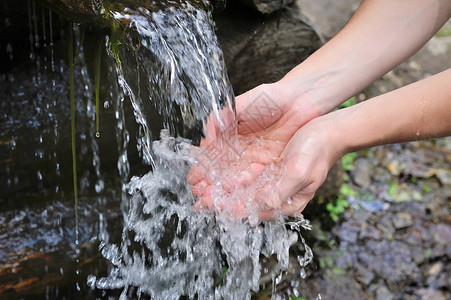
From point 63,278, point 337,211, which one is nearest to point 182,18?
point 63,278

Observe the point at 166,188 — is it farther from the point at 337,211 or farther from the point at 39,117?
the point at 337,211

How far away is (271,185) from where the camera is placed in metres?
2.05

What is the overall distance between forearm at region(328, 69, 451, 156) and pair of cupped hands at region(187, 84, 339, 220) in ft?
0.24

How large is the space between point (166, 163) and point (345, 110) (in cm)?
87

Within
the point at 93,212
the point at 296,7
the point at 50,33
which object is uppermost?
the point at 50,33

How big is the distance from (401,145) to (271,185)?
250 centimetres

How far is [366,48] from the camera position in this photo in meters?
2.31

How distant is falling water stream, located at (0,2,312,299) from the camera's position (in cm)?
227

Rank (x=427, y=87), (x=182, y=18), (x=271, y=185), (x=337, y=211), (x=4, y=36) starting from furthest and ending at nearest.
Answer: (x=337, y=211) → (x=4, y=36) → (x=182, y=18) → (x=271, y=185) → (x=427, y=87)

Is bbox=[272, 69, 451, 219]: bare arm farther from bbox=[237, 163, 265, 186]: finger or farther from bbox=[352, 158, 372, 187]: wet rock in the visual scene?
bbox=[352, 158, 372, 187]: wet rock

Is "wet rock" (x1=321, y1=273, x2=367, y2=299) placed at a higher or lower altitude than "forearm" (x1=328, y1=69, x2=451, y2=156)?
lower

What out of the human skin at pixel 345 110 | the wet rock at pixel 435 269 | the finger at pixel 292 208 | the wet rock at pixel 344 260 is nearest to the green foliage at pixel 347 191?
the wet rock at pixel 344 260

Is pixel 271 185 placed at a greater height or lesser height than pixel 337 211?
greater

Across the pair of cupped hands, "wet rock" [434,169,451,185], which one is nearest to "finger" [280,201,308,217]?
the pair of cupped hands
